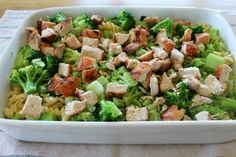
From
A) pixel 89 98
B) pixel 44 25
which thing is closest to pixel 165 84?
pixel 89 98

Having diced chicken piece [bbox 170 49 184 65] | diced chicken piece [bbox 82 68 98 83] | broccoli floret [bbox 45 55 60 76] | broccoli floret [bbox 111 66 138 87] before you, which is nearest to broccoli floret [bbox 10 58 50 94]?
broccoli floret [bbox 45 55 60 76]

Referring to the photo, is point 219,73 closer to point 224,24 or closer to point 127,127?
point 224,24

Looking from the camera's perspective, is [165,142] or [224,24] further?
[224,24]

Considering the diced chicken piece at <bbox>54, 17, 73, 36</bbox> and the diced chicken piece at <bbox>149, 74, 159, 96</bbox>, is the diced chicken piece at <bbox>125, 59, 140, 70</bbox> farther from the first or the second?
the diced chicken piece at <bbox>54, 17, 73, 36</bbox>

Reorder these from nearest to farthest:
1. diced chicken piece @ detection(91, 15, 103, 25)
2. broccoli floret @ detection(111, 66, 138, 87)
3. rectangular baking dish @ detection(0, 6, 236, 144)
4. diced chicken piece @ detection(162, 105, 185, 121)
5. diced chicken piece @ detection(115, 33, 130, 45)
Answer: rectangular baking dish @ detection(0, 6, 236, 144) < diced chicken piece @ detection(162, 105, 185, 121) < broccoli floret @ detection(111, 66, 138, 87) < diced chicken piece @ detection(115, 33, 130, 45) < diced chicken piece @ detection(91, 15, 103, 25)

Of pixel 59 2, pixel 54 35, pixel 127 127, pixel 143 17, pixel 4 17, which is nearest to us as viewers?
pixel 127 127

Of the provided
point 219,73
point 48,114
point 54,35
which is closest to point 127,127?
point 48,114

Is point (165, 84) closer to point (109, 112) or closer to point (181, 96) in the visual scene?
point (181, 96)

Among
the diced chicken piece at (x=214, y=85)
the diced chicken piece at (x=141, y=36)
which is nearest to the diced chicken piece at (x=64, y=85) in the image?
the diced chicken piece at (x=141, y=36)
